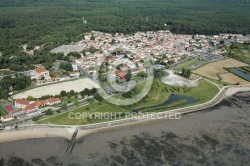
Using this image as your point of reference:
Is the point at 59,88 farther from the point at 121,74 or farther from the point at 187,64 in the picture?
the point at 187,64

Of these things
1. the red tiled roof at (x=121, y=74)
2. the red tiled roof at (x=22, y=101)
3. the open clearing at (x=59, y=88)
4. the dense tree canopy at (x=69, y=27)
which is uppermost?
the dense tree canopy at (x=69, y=27)

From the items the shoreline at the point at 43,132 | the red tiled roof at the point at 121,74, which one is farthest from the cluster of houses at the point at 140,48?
the shoreline at the point at 43,132

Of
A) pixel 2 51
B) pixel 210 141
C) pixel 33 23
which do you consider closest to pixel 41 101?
pixel 210 141

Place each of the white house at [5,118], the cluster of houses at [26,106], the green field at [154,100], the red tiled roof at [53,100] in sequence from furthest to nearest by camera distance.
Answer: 1. the red tiled roof at [53,100]
2. the cluster of houses at [26,106]
3. the green field at [154,100]
4. the white house at [5,118]

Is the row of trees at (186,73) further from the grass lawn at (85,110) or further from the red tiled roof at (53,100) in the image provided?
the red tiled roof at (53,100)

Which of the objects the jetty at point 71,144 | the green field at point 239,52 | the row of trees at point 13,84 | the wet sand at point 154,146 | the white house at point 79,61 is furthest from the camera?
the green field at point 239,52

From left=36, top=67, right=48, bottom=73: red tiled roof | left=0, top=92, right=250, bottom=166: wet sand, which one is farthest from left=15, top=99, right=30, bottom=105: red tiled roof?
left=36, top=67, right=48, bottom=73: red tiled roof
